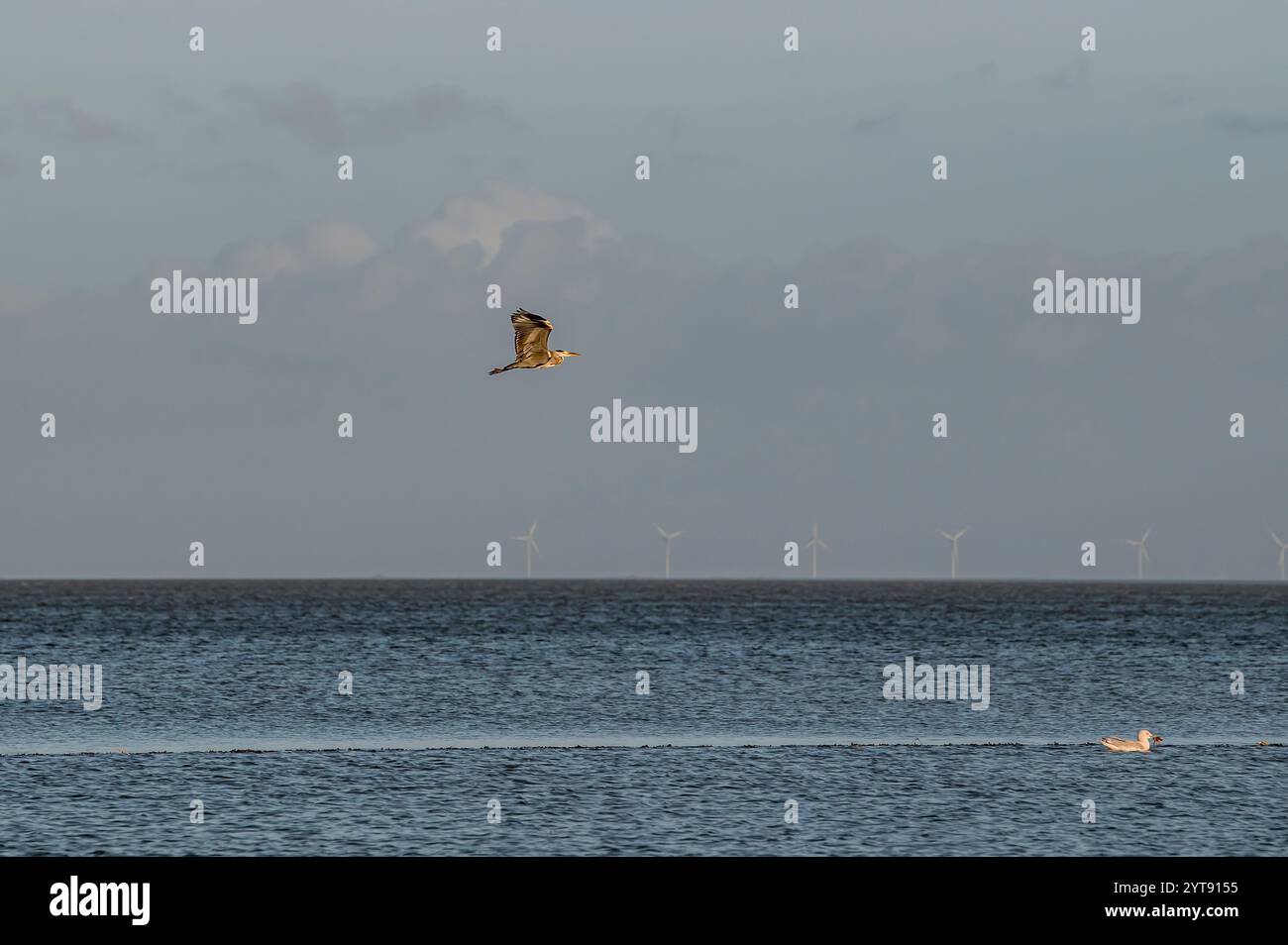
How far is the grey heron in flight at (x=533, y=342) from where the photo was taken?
3338 centimetres

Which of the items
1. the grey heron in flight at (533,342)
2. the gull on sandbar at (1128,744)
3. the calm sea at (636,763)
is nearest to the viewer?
the grey heron in flight at (533,342)

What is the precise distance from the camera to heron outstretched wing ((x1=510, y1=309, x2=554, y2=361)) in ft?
110

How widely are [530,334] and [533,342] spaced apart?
204 millimetres

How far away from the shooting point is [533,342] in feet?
111

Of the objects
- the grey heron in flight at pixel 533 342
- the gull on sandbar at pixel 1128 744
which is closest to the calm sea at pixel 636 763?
the gull on sandbar at pixel 1128 744

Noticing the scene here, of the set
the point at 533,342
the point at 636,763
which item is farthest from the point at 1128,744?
the point at 533,342

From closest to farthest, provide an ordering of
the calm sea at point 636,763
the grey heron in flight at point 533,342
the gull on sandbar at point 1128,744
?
the grey heron in flight at point 533,342, the calm sea at point 636,763, the gull on sandbar at point 1128,744

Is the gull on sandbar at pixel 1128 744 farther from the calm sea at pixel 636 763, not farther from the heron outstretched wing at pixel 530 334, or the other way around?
the heron outstretched wing at pixel 530 334

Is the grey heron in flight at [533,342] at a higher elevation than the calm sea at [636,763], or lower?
higher

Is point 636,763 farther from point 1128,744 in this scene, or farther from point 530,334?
point 530,334

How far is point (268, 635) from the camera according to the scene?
176m

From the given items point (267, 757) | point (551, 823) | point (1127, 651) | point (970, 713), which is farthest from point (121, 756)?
→ point (1127, 651)

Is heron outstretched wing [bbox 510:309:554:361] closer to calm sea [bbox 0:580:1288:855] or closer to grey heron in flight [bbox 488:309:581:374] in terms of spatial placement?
grey heron in flight [bbox 488:309:581:374]

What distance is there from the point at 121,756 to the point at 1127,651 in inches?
4323
